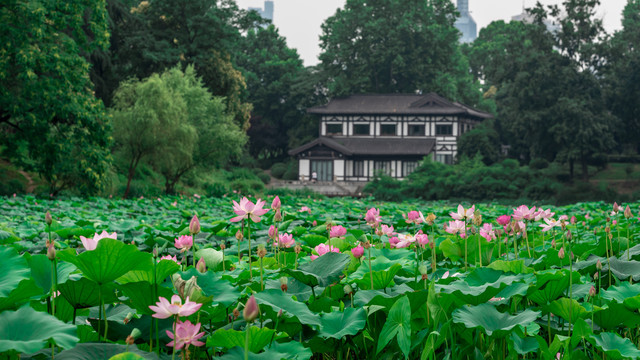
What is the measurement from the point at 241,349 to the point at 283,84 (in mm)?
37278

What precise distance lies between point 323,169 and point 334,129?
2933mm

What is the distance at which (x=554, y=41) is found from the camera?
24.5 metres

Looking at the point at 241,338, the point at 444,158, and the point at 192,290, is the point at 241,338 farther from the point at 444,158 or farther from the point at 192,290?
the point at 444,158

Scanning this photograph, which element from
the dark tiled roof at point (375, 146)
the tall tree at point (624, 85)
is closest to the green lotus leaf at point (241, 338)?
the tall tree at point (624, 85)

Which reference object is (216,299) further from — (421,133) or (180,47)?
(421,133)

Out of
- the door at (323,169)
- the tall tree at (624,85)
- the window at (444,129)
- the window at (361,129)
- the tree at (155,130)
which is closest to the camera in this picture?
the tree at (155,130)

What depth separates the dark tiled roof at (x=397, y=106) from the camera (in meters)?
31.9

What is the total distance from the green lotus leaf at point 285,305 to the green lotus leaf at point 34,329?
501mm

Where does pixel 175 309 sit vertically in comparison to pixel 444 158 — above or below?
below

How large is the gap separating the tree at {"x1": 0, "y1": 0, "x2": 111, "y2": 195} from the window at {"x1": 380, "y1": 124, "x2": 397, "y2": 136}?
2109 cm

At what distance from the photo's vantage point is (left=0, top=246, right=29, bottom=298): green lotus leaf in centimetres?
124

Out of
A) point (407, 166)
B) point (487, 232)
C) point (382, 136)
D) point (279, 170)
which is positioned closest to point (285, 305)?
point (487, 232)

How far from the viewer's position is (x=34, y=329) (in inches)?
43.2

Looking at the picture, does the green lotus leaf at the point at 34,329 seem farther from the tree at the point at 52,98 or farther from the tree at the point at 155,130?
the tree at the point at 155,130
